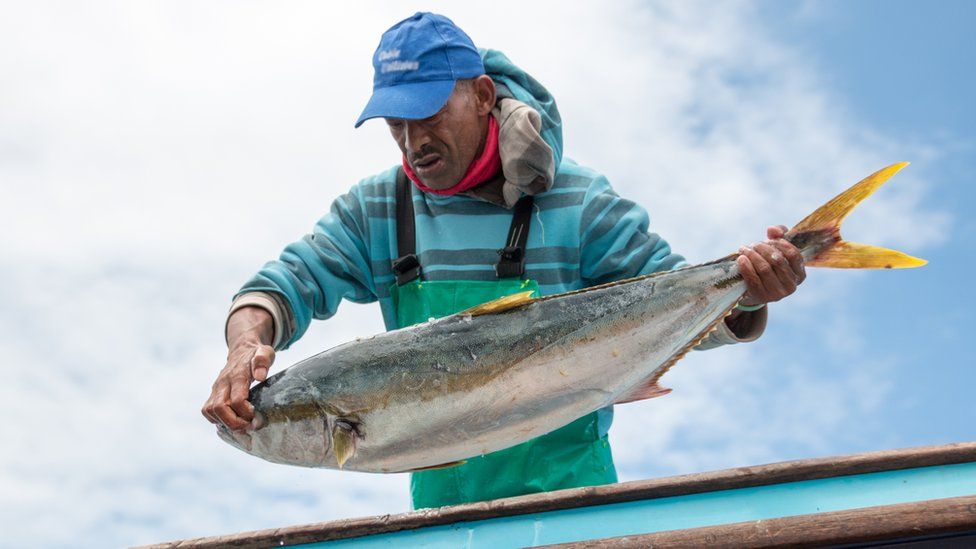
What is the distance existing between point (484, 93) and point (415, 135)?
1.67 feet

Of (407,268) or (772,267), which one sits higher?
(407,268)

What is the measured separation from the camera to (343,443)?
4.05m

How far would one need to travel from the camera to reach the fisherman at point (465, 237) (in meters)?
4.88

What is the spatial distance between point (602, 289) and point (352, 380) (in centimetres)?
111

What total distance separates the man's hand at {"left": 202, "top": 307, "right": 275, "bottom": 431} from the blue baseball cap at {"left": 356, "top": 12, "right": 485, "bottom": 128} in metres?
1.16

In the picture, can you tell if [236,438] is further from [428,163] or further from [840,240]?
[840,240]

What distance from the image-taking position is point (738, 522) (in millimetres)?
3793

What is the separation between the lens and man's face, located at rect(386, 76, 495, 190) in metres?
5.04

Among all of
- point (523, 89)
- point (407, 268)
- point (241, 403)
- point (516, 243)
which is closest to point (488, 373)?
point (241, 403)

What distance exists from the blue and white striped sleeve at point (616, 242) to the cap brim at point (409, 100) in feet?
2.96

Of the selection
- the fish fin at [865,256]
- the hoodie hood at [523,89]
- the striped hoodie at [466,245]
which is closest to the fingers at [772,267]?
the fish fin at [865,256]

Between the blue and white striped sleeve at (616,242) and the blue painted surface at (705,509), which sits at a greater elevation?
the blue and white striped sleeve at (616,242)

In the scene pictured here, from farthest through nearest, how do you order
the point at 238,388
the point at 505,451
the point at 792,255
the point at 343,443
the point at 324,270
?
1. the point at 324,270
2. the point at 505,451
3. the point at 792,255
4. the point at 238,388
5. the point at 343,443

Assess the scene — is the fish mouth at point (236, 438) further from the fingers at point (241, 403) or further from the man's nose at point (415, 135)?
the man's nose at point (415, 135)
